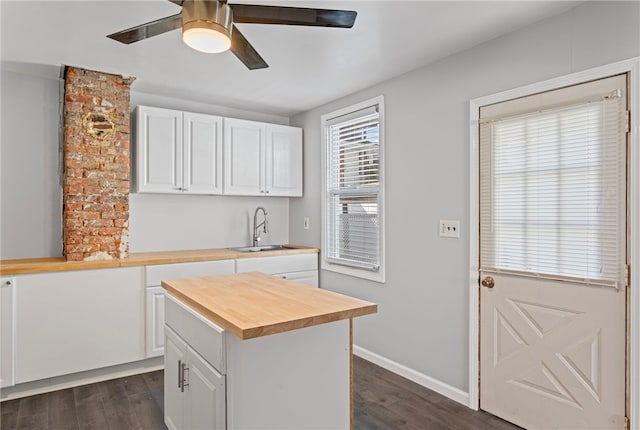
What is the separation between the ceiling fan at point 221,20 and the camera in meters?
1.44

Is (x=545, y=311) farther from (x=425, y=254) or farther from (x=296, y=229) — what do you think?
(x=296, y=229)

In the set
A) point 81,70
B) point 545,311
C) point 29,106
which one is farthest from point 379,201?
point 29,106

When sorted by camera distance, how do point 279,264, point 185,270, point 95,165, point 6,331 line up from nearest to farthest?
1. point 6,331
2. point 95,165
3. point 185,270
4. point 279,264

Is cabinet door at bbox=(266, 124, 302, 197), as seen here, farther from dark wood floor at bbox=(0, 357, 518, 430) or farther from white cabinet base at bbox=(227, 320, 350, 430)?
white cabinet base at bbox=(227, 320, 350, 430)

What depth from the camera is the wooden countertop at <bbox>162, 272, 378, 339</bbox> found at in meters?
1.54

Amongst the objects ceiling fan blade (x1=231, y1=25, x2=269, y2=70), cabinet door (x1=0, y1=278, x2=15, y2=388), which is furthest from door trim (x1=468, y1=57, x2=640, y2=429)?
cabinet door (x1=0, y1=278, x2=15, y2=388)

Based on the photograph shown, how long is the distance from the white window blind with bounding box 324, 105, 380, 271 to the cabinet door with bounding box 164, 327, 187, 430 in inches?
73.6

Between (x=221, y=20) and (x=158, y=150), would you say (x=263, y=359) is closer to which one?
(x=221, y=20)

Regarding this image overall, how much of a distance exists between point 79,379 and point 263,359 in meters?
2.26

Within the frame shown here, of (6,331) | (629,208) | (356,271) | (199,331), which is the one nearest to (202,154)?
(356,271)

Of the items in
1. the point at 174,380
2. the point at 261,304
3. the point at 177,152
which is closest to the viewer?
the point at 261,304

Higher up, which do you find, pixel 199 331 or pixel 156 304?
pixel 199 331

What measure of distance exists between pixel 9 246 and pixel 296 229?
269 centimetres

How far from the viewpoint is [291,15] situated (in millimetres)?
1581
